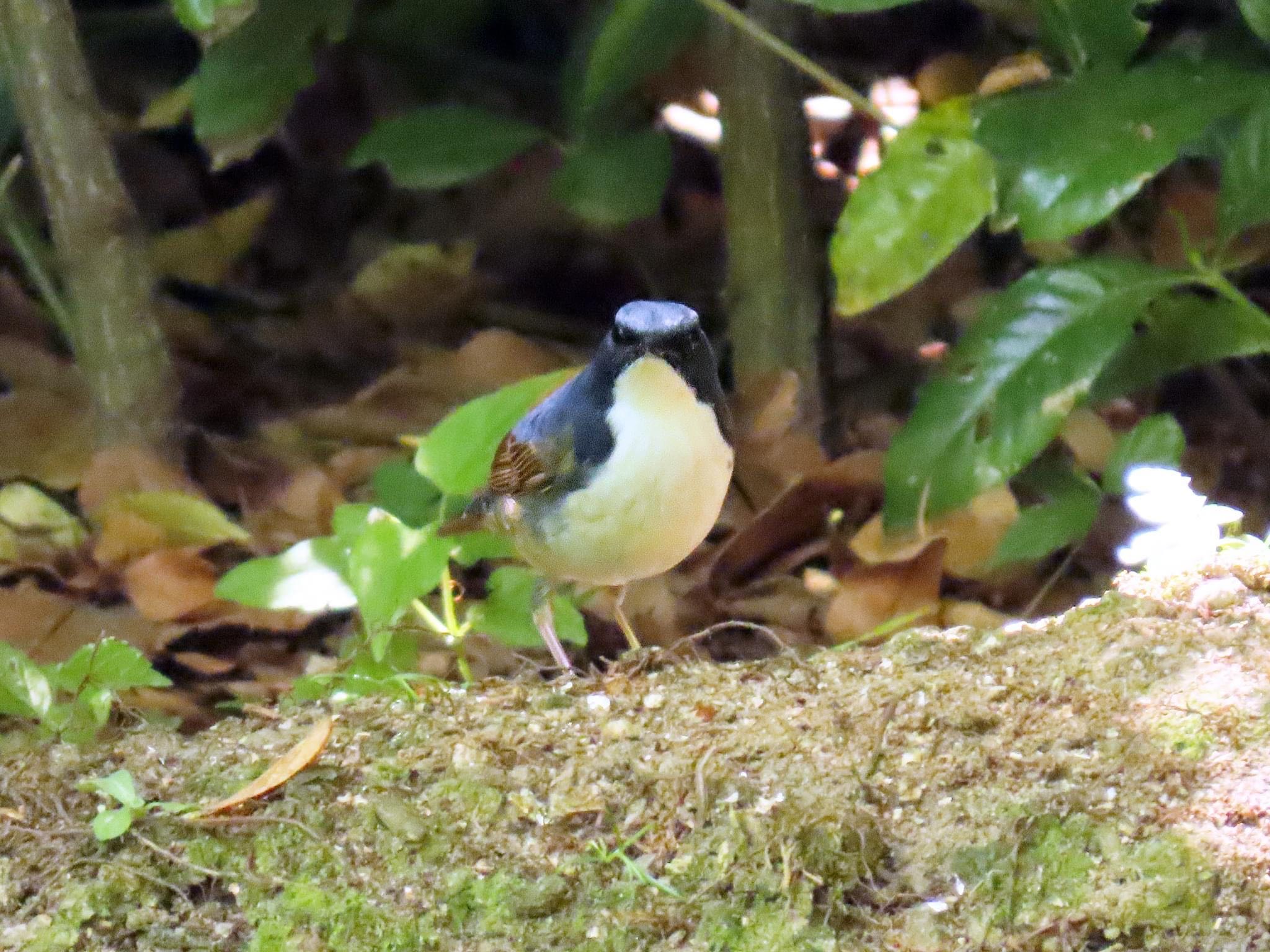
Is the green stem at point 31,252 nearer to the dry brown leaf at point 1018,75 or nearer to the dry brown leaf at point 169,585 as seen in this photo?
the dry brown leaf at point 169,585

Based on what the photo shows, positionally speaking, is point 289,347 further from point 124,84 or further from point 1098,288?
point 1098,288

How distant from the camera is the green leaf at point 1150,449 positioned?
317 cm

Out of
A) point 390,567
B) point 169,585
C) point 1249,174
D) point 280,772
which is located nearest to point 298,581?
point 390,567

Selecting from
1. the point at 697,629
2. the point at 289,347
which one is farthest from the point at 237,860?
the point at 289,347

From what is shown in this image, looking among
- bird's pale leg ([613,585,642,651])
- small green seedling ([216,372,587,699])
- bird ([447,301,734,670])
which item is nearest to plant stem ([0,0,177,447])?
small green seedling ([216,372,587,699])

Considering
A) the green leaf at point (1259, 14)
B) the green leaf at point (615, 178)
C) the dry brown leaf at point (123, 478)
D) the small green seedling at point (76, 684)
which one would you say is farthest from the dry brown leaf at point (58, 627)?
the green leaf at point (1259, 14)

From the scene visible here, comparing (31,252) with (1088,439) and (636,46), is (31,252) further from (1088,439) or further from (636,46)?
(1088,439)

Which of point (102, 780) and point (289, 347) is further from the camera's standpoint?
point (289, 347)

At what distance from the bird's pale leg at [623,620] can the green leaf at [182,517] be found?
0.93 metres

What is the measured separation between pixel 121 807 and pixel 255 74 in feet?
7.61

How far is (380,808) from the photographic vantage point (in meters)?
2.16

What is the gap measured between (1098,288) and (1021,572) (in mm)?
804

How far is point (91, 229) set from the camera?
13.1 feet

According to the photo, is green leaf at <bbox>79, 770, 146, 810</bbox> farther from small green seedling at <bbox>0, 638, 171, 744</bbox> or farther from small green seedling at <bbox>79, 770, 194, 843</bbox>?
small green seedling at <bbox>0, 638, 171, 744</bbox>
